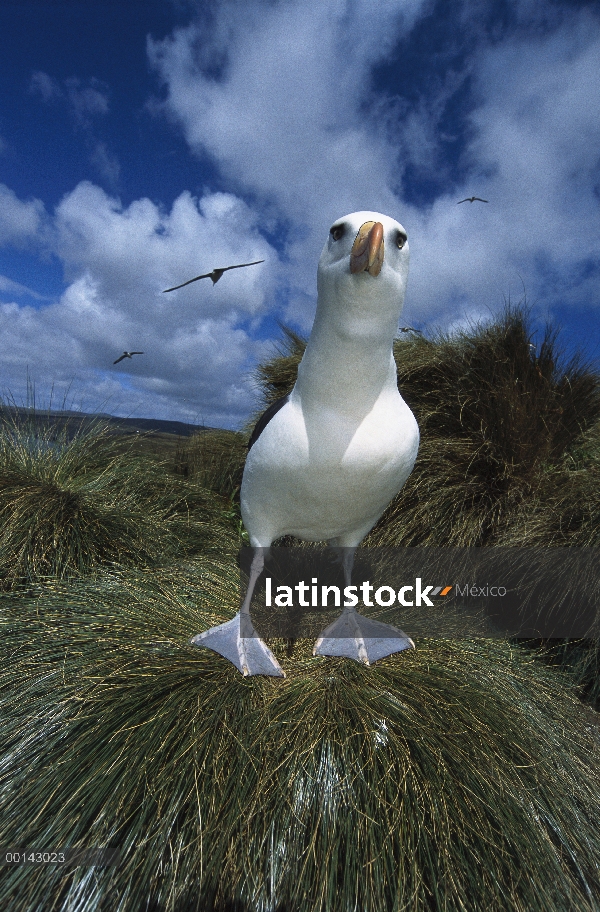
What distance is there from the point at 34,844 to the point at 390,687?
1542mm

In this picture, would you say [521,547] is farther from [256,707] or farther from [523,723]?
[256,707]

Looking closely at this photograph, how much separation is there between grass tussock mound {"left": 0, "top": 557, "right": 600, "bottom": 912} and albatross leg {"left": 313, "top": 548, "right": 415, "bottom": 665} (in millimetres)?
106

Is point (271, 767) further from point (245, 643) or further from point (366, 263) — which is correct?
point (366, 263)

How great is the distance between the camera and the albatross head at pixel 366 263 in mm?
1915

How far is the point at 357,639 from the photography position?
2764mm

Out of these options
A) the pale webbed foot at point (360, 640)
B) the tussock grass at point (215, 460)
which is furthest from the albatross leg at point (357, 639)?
the tussock grass at point (215, 460)

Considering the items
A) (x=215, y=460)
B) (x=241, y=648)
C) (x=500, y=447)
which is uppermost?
(x=500, y=447)

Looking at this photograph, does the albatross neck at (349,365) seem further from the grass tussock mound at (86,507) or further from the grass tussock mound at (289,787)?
the grass tussock mound at (86,507)

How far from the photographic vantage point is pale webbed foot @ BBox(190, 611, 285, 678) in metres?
2.48

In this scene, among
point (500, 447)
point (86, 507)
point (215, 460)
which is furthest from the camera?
point (215, 460)

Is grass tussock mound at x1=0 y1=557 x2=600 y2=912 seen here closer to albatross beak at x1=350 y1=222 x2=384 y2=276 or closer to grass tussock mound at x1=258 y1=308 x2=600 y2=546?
albatross beak at x1=350 y1=222 x2=384 y2=276

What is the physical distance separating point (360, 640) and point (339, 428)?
1.26 m

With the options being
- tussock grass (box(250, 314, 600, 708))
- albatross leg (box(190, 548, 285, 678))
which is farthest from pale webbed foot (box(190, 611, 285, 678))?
tussock grass (box(250, 314, 600, 708))

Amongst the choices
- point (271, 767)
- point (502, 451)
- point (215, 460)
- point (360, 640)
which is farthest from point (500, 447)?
point (215, 460)
